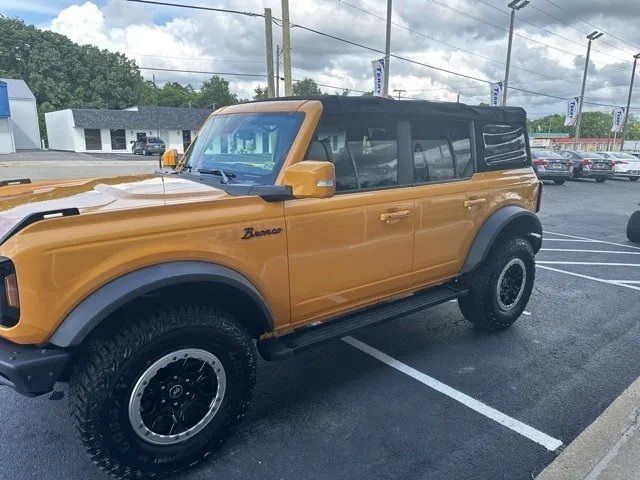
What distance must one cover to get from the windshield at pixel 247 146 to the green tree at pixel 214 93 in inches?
3267

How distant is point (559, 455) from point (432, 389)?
39.4 inches

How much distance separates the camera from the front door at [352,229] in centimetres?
298

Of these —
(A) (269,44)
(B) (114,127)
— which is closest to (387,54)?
(A) (269,44)

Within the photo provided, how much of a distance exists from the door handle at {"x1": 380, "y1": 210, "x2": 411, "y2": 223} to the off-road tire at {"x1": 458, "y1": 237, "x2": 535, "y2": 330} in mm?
1204

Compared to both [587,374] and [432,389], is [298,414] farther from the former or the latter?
[587,374]

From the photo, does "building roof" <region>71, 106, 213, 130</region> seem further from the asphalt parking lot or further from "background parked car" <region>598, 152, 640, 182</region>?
the asphalt parking lot

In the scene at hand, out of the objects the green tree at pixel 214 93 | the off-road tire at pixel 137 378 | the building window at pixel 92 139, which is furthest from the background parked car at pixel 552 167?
the green tree at pixel 214 93

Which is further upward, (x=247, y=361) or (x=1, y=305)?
(x=1, y=305)

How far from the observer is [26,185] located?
3541 mm

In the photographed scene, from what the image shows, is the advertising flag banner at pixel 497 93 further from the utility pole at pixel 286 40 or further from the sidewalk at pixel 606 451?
the sidewalk at pixel 606 451

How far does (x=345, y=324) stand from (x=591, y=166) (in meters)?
24.3

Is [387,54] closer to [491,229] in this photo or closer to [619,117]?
[491,229]

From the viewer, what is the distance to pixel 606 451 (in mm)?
2729

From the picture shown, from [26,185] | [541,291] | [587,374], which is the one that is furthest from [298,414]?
[541,291]
